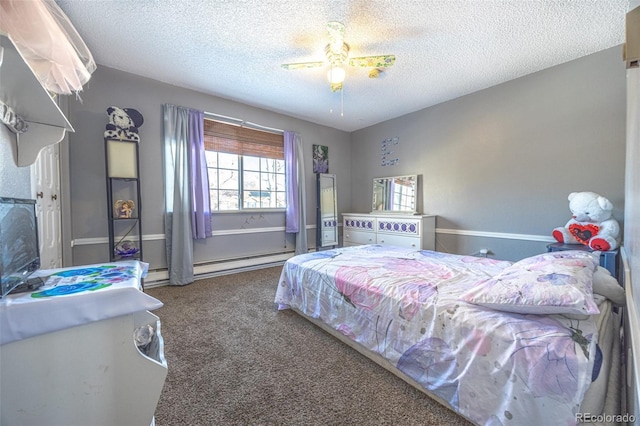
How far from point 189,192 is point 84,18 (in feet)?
5.77

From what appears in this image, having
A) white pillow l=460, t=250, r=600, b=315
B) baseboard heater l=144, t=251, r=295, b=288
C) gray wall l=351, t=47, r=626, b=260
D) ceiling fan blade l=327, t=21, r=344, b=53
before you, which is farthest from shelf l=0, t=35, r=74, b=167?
gray wall l=351, t=47, r=626, b=260

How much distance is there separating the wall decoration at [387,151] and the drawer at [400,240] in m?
1.32

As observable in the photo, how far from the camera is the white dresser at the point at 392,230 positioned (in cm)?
342

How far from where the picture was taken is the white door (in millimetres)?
1734

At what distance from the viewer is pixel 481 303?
114 cm

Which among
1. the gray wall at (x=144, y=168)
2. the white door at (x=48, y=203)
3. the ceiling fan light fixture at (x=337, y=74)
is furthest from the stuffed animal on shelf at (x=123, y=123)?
the ceiling fan light fixture at (x=337, y=74)

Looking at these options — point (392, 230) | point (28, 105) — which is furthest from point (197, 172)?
point (392, 230)

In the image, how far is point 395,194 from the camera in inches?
162

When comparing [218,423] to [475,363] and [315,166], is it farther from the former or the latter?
[315,166]

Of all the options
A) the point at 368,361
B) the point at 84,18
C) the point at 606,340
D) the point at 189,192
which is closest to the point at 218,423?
the point at 368,361

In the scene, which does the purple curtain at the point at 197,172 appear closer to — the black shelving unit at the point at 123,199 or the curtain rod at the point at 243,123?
the curtain rod at the point at 243,123

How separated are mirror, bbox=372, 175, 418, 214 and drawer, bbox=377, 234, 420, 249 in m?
0.53

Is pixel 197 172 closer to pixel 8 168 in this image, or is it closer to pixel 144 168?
pixel 144 168

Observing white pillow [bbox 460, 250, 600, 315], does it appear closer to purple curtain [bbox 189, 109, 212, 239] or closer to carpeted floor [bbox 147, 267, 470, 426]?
carpeted floor [bbox 147, 267, 470, 426]
